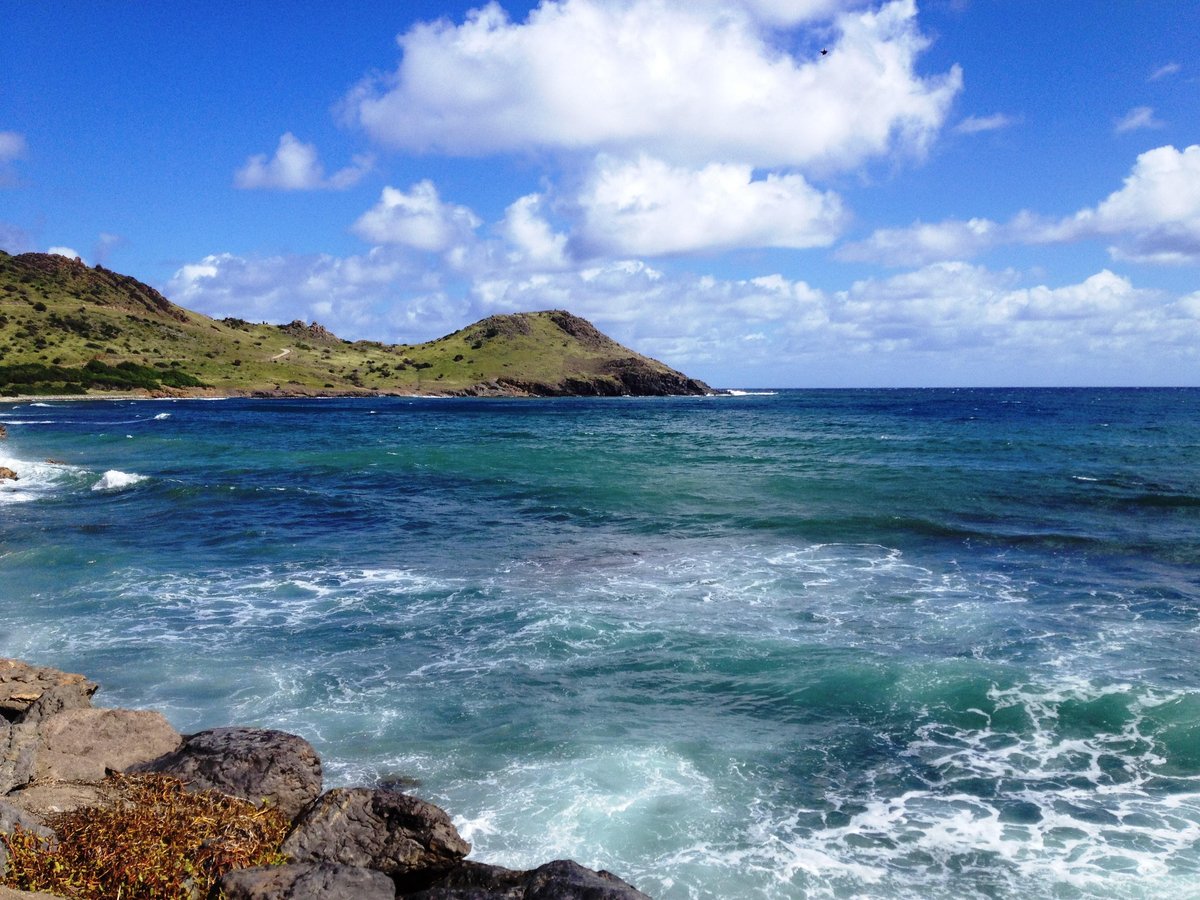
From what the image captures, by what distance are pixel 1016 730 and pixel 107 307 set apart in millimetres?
208341

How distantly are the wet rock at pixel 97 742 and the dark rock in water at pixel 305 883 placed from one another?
4.12 metres

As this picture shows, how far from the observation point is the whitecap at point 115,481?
126 feet

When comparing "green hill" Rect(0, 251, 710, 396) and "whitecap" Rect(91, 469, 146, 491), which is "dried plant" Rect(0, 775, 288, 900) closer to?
"whitecap" Rect(91, 469, 146, 491)

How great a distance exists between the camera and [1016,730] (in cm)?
1348

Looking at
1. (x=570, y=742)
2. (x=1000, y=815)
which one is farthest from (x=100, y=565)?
(x=1000, y=815)

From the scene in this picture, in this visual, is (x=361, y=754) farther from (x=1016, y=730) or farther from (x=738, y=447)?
(x=738, y=447)

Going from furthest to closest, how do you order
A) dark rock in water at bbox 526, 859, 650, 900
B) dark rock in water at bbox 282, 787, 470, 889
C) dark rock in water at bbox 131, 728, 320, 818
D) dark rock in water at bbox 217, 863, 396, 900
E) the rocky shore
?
dark rock in water at bbox 131, 728, 320, 818 → dark rock in water at bbox 282, 787, 470, 889 → the rocky shore → dark rock in water at bbox 526, 859, 650, 900 → dark rock in water at bbox 217, 863, 396, 900

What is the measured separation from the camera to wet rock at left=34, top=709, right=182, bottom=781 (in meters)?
10.4

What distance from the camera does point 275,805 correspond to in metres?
9.49

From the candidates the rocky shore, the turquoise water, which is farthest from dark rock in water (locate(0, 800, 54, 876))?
the turquoise water

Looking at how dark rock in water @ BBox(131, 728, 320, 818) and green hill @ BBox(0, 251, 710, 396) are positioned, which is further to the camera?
green hill @ BBox(0, 251, 710, 396)

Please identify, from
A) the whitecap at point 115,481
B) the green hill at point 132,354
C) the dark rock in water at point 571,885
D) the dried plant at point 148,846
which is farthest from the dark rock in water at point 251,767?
the green hill at point 132,354

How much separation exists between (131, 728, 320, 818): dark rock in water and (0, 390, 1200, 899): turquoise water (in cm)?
159

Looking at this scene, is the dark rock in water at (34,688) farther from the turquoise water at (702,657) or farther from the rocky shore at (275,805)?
the turquoise water at (702,657)
